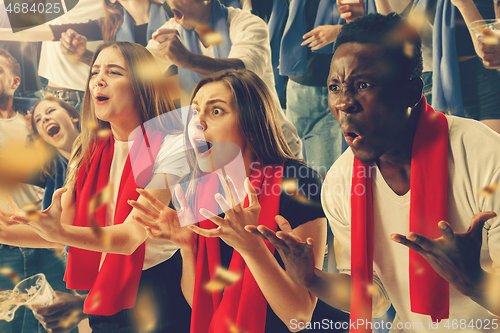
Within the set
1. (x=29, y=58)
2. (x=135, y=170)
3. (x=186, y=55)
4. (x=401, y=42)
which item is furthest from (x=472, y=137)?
(x=29, y=58)

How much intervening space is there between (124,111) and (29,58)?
24.1 inches

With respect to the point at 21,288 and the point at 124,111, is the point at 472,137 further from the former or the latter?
the point at 21,288

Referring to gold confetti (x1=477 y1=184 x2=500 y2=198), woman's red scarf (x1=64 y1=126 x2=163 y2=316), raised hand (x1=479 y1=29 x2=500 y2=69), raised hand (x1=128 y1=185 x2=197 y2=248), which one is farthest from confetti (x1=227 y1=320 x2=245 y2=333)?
raised hand (x1=479 y1=29 x2=500 y2=69)

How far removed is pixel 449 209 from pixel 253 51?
976mm

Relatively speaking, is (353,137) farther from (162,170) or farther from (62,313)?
(62,313)

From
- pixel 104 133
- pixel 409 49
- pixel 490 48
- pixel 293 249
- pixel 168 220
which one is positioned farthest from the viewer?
pixel 104 133

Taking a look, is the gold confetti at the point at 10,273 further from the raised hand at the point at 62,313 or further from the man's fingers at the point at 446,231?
the man's fingers at the point at 446,231

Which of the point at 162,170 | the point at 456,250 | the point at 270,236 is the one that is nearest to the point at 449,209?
the point at 456,250

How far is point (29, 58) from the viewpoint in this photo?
1.80 m

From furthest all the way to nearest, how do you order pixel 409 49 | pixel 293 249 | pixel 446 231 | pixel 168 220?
pixel 168 220, pixel 409 49, pixel 293 249, pixel 446 231

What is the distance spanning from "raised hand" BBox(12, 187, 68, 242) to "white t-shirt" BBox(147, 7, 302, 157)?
0.63 m

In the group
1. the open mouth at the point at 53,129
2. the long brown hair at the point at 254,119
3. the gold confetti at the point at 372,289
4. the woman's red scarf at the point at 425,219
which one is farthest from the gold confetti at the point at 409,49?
the open mouth at the point at 53,129

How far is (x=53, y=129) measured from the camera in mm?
1777

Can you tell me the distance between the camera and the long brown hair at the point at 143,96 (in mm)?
1613
